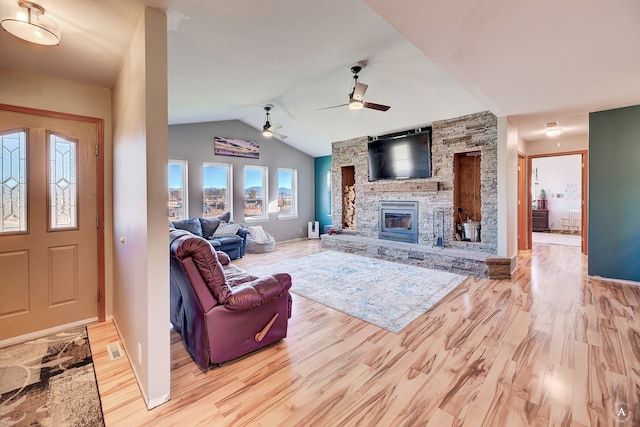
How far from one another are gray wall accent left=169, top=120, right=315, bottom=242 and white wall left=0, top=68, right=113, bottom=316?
313 centimetres

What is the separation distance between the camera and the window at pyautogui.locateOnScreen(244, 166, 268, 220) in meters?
7.43

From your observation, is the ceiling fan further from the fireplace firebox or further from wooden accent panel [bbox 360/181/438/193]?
the fireplace firebox

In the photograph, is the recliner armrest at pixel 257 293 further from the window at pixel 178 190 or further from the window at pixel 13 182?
the window at pixel 178 190

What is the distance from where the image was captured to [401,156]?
237 inches

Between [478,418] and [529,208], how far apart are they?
6408mm

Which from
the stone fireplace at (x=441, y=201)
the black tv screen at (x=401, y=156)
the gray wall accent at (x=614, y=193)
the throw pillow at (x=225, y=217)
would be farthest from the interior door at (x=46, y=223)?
the gray wall accent at (x=614, y=193)

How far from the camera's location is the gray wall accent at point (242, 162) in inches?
243

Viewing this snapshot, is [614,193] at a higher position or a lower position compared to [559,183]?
lower

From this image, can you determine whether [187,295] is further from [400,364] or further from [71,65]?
[71,65]

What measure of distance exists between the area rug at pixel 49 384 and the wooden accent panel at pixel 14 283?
0.35 metres

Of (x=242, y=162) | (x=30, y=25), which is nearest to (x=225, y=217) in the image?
(x=242, y=162)

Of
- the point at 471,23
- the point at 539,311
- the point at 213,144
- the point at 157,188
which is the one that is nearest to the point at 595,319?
the point at 539,311

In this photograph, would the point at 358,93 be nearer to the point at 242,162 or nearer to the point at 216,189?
the point at 242,162

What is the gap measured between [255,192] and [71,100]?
494 centimetres
